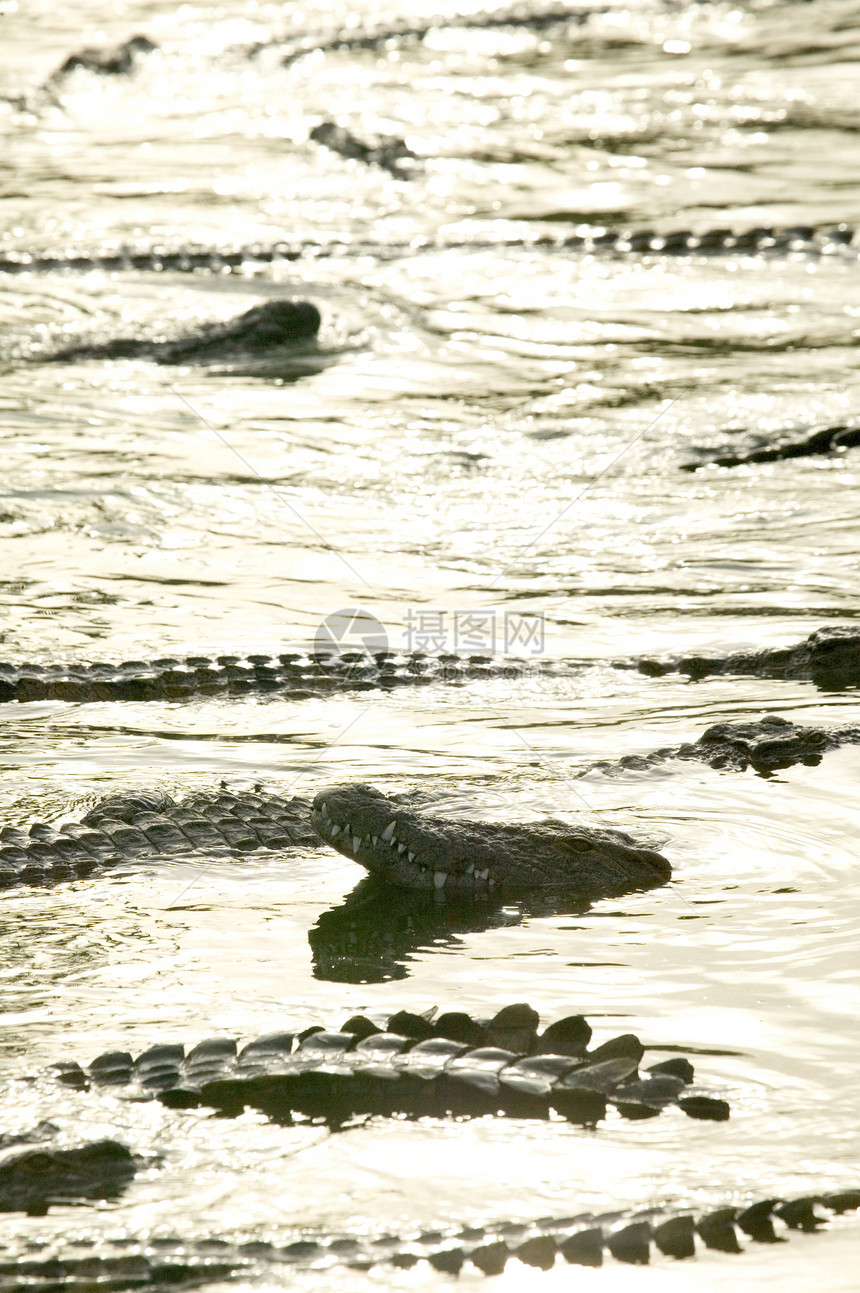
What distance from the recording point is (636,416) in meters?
12.0

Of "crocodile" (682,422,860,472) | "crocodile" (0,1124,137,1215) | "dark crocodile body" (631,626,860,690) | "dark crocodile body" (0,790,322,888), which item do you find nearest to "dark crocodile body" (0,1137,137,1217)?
"crocodile" (0,1124,137,1215)

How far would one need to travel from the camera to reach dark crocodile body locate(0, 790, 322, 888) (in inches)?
198

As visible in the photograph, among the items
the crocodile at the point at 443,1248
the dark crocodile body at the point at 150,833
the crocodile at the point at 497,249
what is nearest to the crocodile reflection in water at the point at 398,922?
the dark crocodile body at the point at 150,833

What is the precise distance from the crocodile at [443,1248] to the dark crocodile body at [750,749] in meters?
2.84

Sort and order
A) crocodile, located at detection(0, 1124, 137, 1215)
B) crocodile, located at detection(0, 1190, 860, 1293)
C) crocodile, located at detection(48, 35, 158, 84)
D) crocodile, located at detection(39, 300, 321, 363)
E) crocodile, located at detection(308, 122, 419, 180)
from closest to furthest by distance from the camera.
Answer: crocodile, located at detection(0, 1190, 860, 1293)
crocodile, located at detection(0, 1124, 137, 1215)
crocodile, located at detection(39, 300, 321, 363)
crocodile, located at detection(308, 122, 419, 180)
crocodile, located at detection(48, 35, 158, 84)

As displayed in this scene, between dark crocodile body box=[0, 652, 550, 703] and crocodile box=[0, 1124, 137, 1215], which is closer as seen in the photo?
crocodile box=[0, 1124, 137, 1215]

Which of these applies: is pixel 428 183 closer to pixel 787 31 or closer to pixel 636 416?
pixel 636 416

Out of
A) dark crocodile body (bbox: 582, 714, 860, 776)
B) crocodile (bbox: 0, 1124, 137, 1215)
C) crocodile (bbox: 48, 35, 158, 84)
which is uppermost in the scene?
crocodile (bbox: 48, 35, 158, 84)

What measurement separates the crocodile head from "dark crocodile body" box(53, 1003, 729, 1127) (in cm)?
110

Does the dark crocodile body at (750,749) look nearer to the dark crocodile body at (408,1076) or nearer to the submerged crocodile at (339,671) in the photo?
the submerged crocodile at (339,671)

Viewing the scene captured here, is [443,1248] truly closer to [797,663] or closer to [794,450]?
[797,663]

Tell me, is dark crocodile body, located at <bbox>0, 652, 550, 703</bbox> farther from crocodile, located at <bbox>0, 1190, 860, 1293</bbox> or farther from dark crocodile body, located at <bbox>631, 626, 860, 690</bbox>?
crocodile, located at <bbox>0, 1190, 860, 1293</bbox>

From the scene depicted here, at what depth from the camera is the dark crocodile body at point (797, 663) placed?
24.4 feet

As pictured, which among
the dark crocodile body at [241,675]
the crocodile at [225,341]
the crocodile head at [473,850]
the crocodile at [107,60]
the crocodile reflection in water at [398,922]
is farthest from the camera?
the crocodile at [107,60]
